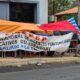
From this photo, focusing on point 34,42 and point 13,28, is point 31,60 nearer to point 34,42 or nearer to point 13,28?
point 34,42

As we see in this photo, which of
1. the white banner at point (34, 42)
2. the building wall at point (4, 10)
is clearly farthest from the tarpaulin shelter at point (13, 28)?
the building wall at point (4, 10)

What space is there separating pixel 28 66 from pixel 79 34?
5572mm

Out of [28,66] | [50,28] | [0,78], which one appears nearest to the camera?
[0,78]

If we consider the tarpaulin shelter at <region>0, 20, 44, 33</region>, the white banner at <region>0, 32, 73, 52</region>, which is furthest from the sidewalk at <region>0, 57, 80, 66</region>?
the tarpaulin shelter at <region>0, 20, 44, 33</region>

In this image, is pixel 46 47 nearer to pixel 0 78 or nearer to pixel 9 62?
pixel 9 62

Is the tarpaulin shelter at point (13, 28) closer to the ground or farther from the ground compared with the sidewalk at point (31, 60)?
farther from the ground

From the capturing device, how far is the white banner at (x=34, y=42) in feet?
Result: 65.1

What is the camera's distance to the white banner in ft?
65.1

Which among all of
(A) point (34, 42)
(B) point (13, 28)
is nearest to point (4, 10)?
(B) point (13, 28)

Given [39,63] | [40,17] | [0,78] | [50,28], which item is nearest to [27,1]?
[40,17]

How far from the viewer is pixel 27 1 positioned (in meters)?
25.3

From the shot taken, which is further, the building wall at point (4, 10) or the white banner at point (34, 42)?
the building wall at point (4, 10)

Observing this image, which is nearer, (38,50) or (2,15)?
(38,50)

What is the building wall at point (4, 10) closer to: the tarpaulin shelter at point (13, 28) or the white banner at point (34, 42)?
the tarpaulin shelter at point (13, 28)
